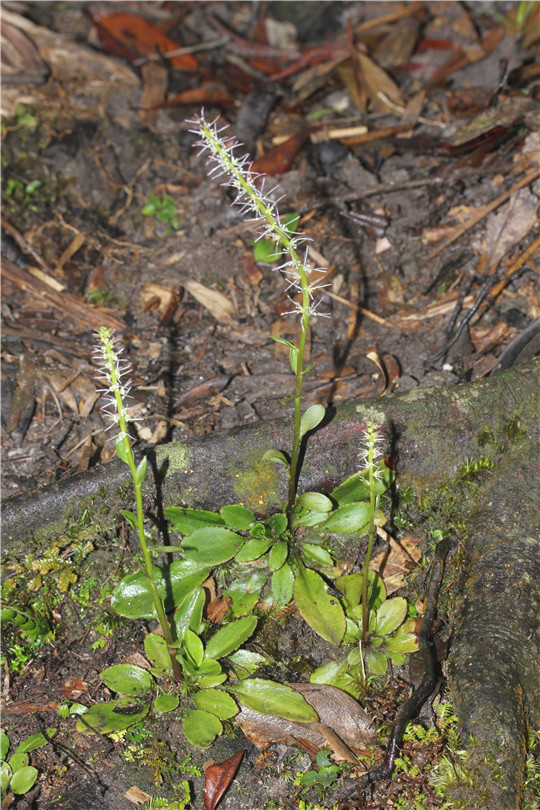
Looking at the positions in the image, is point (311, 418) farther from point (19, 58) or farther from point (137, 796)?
A: point (19, 58)

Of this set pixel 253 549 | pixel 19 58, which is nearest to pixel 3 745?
pixel 253 549

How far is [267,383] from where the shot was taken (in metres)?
3.81

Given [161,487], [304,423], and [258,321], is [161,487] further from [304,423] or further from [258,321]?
[258,321]

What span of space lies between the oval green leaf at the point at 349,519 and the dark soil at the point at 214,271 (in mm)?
419

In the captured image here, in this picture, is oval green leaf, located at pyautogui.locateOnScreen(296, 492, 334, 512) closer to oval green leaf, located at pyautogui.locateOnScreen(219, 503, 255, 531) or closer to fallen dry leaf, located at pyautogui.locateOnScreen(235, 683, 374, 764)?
oval green leaf, located at pyautogui.locateOnScreen(219, 503, 255, 531)

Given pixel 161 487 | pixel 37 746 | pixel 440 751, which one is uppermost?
pixel 161 487

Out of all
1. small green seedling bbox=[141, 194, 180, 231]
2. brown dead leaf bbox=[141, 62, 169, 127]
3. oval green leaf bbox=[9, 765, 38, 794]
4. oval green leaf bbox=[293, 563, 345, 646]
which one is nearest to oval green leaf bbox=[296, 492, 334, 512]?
oval green leaf bbox=[293, 563, 345, 646]

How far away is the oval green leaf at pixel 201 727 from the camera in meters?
2.48

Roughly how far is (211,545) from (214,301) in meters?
2.00

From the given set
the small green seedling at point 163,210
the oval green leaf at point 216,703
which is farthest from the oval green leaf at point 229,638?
the small green seedling at point 163,210

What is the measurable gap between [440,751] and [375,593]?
669 millimetres

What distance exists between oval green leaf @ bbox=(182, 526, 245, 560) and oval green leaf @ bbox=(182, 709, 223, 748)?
0.63 metres

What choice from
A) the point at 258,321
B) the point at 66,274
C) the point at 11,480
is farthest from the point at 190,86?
the point at 11,480

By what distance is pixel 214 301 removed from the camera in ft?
14.2
